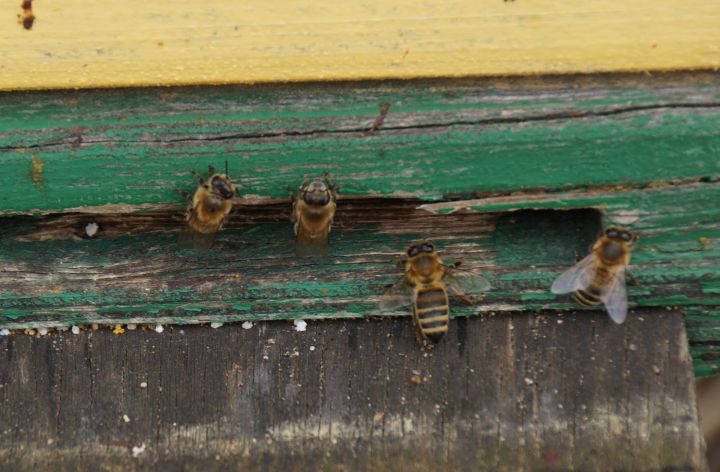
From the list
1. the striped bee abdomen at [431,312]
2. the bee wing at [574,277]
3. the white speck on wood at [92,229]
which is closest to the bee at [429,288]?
the striped bee abdomen at [431,312]

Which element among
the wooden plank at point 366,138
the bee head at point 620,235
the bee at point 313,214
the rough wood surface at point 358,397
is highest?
the wooden plank at point 366,138

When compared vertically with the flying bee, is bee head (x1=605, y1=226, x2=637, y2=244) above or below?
below

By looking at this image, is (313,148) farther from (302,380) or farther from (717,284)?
(717,284)

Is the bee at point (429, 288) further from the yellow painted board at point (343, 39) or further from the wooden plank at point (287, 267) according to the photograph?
the yellow painted board at point (343, 39)

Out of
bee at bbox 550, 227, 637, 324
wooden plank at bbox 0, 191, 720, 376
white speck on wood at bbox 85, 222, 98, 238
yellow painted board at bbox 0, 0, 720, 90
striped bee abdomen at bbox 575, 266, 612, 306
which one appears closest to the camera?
yellow painted board at bbox 0, 0, 720, 90

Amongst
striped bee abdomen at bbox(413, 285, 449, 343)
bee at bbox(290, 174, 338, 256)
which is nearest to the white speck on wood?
bee at bbox(290, 174, 338, 256)

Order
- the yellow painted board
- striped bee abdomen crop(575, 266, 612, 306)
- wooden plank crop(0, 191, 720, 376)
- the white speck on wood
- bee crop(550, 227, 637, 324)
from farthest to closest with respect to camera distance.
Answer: the white speck on wood
wooden plank crop(0, 191, 720, 376)
bee crop(550, 227, 637, 324)
striped bee abdomen crop(575, 266, 612, 306)
the yellow painted board

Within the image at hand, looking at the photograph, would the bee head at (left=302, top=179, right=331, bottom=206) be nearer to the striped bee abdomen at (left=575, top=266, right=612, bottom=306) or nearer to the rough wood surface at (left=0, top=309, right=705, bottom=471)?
the rough wood surface at (left=0, top=309, right=705, bottom=471)
